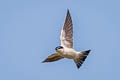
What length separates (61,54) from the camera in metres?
17.5

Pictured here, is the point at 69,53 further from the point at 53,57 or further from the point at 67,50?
the point at 53,57

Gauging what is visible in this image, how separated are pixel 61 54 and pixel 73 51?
0.95 feet

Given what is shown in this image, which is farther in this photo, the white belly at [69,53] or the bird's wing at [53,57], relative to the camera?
the bird's wing at [53,57]

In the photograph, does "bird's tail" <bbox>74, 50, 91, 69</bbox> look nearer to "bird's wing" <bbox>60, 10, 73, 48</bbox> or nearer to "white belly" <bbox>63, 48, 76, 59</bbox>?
"white belly" <bbox>63, 48, 76, 59</bbox>

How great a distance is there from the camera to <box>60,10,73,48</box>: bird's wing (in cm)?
1788

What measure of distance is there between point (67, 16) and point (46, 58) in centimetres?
114

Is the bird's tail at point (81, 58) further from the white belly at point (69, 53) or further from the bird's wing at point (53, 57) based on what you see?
the bird's wing at point (53, 57)

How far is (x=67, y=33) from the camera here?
17953mm

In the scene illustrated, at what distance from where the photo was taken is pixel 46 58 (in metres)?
18.1

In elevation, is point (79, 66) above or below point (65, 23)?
below

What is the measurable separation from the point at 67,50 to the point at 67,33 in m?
0.60

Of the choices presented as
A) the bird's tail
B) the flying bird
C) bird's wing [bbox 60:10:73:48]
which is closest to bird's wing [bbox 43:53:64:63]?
the flying bird

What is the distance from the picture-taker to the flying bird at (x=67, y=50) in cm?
1744

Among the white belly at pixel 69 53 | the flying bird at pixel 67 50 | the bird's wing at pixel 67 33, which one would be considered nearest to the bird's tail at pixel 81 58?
the flying bird at pixel 67 50
